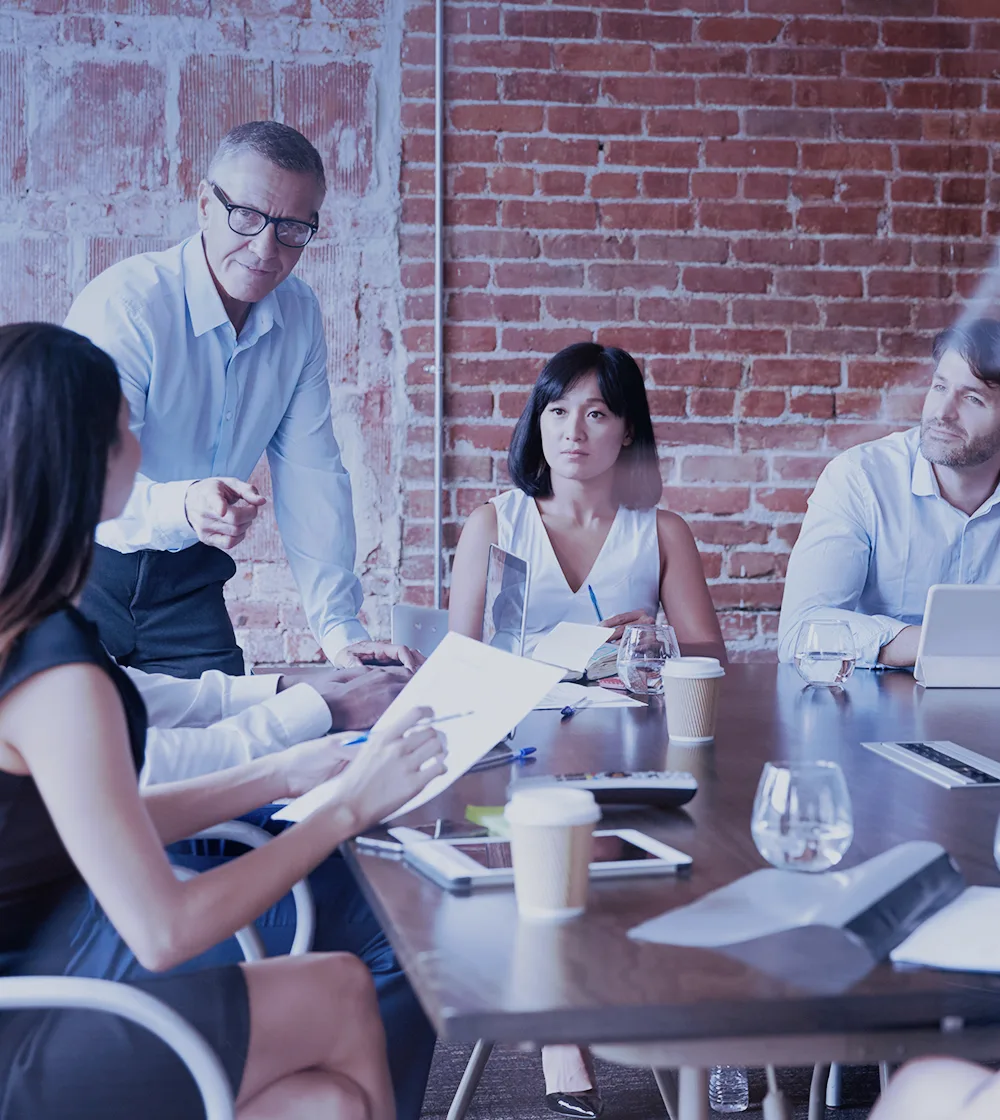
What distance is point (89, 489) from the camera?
109cm

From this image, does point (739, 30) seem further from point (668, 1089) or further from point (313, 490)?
point (668, 1089)

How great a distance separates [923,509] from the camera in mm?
2594

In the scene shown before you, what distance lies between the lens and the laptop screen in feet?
6.53

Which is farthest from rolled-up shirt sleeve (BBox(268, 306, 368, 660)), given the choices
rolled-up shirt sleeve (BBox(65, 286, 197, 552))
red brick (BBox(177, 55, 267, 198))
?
red brick (BBox(177, 55, 267, 198))

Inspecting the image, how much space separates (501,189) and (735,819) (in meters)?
2.35

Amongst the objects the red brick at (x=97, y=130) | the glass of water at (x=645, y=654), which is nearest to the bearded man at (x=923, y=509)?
the glass of water at (x=645, y=654)

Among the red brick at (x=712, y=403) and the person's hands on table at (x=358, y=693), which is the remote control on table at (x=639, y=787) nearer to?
the person's hands on table at (x=358, y=693)

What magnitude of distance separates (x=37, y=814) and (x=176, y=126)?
2460 mm

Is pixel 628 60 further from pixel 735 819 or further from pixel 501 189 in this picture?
pixel 735 819

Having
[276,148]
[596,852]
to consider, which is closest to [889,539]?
[276,148]

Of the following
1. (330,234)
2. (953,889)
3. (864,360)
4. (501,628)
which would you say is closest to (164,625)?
(501,628)

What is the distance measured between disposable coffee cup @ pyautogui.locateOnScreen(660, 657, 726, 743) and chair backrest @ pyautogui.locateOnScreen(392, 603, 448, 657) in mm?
716

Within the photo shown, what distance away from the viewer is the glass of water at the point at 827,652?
196 centimetres

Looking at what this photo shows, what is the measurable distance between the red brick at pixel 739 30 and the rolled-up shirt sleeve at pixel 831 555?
51.3 inches
